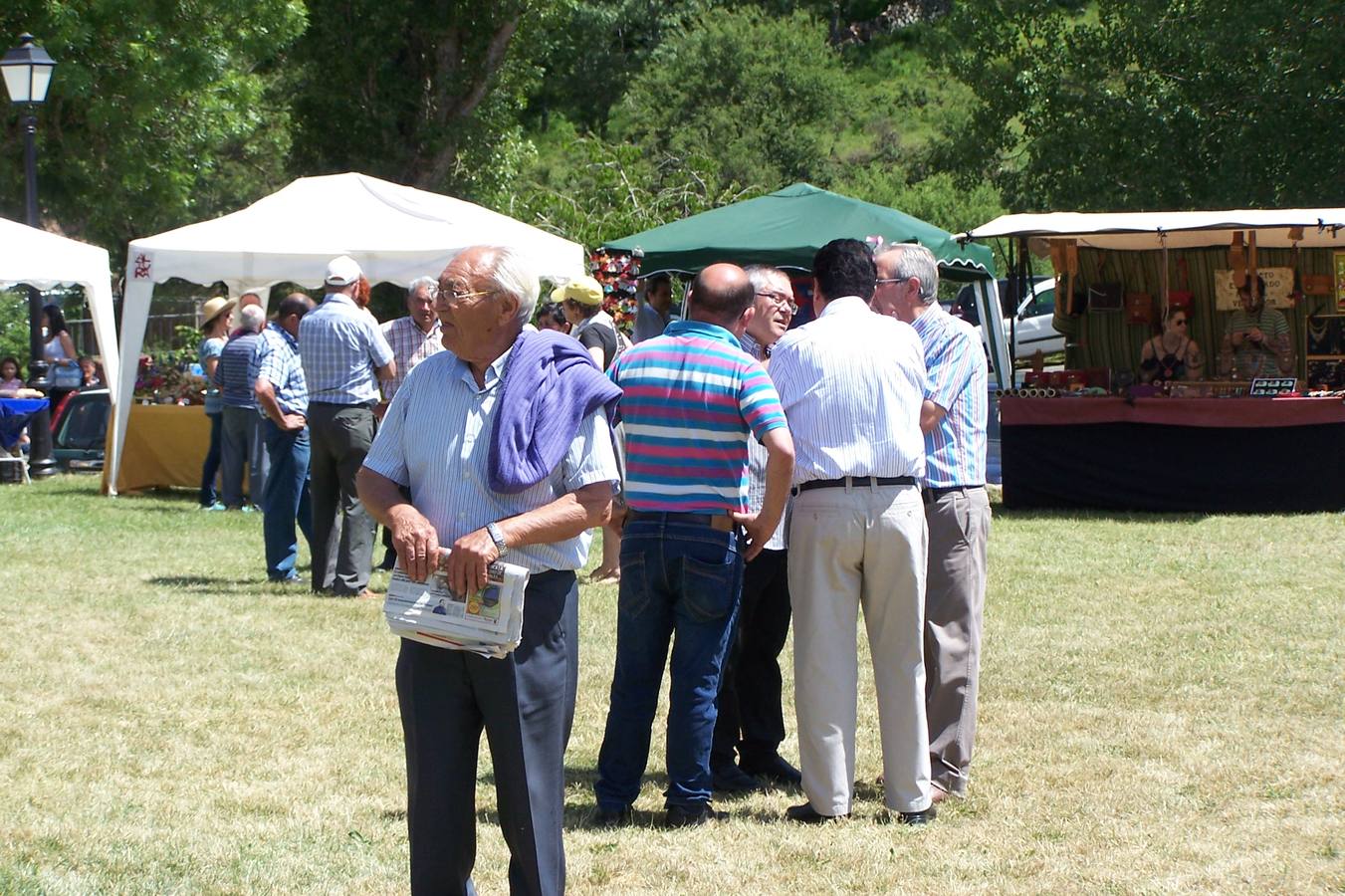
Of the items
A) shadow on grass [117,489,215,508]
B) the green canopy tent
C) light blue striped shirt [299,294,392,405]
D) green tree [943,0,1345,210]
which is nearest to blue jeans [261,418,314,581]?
light blue striped shirt [299,294,392,405]

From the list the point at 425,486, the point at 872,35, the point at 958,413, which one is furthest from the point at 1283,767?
the point at 872,35

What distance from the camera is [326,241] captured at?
14.0 m

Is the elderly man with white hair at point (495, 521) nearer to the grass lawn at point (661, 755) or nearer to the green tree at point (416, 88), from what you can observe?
the grass lawn at point (661, 755)

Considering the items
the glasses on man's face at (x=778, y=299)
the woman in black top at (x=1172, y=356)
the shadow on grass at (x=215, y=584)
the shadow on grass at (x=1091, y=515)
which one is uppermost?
the glasses on man's face at (x=778, y=299)

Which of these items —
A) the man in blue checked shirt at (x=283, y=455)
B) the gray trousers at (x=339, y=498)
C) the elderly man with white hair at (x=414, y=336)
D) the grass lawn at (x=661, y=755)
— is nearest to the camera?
the grass lawn at (x=661, y=755)

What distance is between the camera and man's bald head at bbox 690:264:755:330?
16.3 ft

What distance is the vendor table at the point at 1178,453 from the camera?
12.8m

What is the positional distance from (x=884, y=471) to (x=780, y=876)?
123cm

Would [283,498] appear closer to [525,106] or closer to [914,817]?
[914,817]

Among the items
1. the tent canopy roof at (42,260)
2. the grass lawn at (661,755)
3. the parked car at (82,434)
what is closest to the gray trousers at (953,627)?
the grass lawn at (661,755)

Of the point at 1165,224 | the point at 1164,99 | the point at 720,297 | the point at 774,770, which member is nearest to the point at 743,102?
the point at 1164,99

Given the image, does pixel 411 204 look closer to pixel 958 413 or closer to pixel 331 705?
pixel 331 705

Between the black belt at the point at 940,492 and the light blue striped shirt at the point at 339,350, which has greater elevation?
the light blue striped shirt at the point at 339,350

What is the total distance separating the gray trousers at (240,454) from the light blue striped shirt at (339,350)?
4232mm
